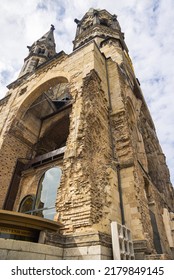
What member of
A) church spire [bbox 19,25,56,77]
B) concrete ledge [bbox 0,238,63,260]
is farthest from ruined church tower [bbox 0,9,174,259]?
church spire [bbox 19,25,56,77]

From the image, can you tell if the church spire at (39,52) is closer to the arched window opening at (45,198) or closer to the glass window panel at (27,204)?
the arched window opening at (45,198)

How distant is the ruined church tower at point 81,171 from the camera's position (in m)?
3.87

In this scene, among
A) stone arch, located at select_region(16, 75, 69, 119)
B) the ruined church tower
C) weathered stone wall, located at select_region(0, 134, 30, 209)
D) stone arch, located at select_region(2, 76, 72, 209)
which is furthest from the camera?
stone arch, located at select_region(16, 75, 69, 119)

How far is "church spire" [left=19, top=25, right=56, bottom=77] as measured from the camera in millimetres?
20250

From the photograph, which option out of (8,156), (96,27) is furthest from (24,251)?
(96,27)

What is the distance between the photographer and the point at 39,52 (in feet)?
75.4

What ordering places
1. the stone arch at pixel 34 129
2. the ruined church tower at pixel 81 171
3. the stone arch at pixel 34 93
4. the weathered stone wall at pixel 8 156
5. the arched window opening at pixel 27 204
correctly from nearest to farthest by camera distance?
the ruined church tower at pixel 81 171
the arched window opening at pixel 27 204
the weathered stone wall at pixel 8 156
the stone arch at pixel 34 129
the stone arch at pixel 34 93

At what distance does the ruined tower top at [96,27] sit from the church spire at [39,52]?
12.2 ft

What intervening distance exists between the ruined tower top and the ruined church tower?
5.53 metres

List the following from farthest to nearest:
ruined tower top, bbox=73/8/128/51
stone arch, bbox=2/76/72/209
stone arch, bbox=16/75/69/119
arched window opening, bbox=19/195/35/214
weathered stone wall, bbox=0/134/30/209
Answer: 1. ruined tower top, bbox=73/8/128/51
2. stone arch, bbox=16/75/69/119
3. stone arch, bbox=2/76/72/209
4. weathered stone wall, bbox=0/134/30/209
5. arched window opening, bbox=19/195/35/214

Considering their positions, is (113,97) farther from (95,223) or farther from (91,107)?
(95,223)

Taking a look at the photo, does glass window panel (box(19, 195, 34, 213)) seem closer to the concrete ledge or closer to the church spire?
the concrete ledge

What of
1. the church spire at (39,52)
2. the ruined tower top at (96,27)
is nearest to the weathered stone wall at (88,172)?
the ruined tower top at (96,27)
